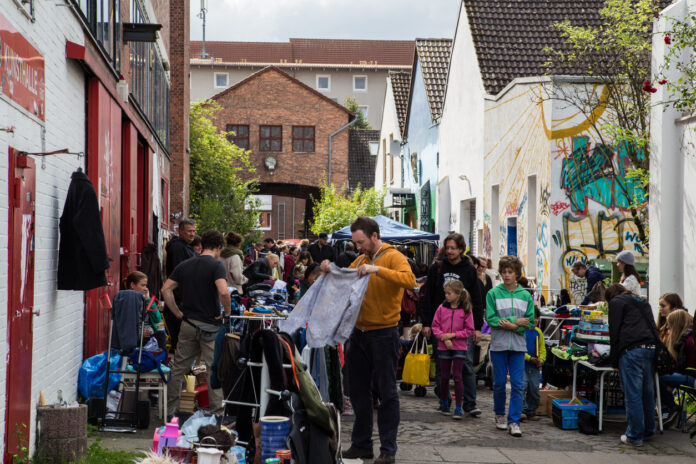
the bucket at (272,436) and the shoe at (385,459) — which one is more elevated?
the bucket at (272,436)

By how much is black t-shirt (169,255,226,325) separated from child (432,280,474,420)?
257 cm

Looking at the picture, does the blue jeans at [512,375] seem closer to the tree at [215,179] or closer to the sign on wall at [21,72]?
the sign on wall at [21,72]

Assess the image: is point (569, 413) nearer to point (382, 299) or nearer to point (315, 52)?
point (382, 299)

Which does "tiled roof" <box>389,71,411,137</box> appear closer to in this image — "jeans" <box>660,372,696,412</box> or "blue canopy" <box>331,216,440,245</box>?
"blue canopy" <box>331,216,440,245</box>

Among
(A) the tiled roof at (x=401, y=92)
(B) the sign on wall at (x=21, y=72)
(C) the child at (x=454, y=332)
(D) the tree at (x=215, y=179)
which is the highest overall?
(A) the tiled roof at (x=401, y=92)

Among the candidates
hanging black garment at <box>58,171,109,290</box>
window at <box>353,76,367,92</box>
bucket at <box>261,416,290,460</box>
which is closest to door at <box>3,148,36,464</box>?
hanging black garment at <box>58,171,109,290</box>

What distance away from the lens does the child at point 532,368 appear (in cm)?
982

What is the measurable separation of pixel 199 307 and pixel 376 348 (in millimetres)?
2274

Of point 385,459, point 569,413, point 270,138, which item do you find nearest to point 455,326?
point 569,413

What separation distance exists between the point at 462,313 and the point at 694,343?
2.46m

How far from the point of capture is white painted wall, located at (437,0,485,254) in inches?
901

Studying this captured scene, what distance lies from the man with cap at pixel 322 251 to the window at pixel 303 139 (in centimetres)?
2789

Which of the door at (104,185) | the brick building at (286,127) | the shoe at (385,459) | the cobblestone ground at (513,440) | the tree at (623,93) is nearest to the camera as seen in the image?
the shoe at (385,459)

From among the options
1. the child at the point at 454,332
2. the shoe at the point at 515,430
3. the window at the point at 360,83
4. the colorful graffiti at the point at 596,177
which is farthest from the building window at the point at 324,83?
the shoe at the point at 515,430
